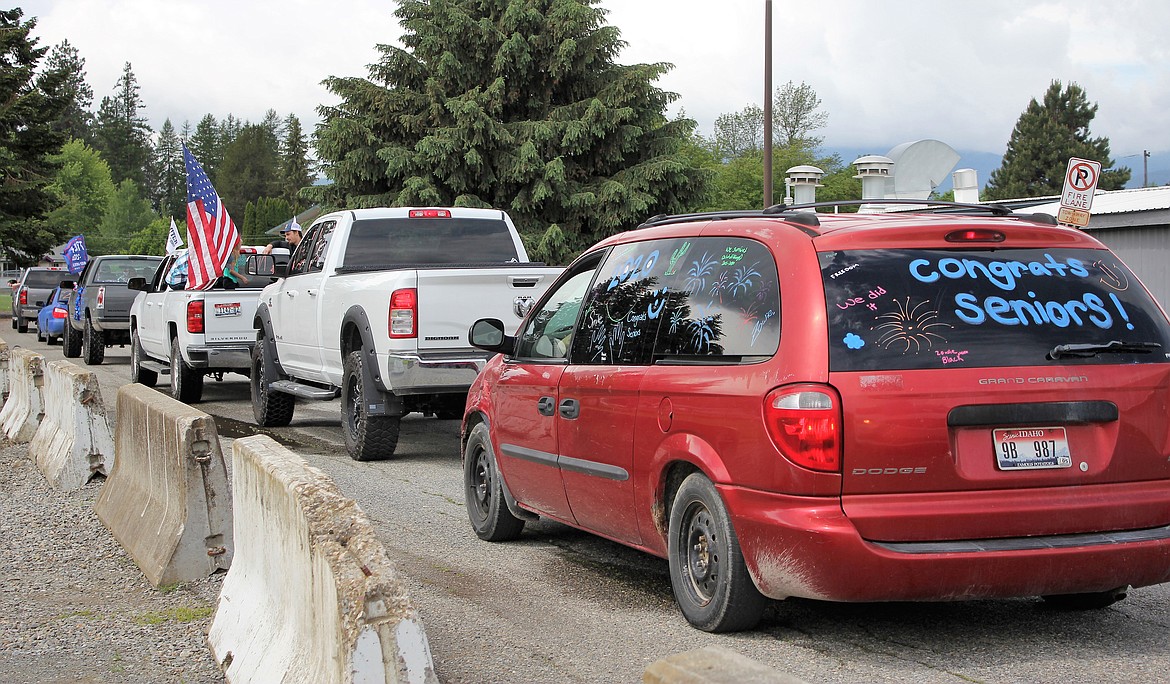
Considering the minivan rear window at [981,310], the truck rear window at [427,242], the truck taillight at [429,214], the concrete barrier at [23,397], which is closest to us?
the minivan rear window at [981,310]

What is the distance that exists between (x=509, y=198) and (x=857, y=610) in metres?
29.5

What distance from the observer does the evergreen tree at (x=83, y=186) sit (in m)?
109

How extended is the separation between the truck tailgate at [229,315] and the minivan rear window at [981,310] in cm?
1173

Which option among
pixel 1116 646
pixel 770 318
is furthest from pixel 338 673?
pixel 1116 646

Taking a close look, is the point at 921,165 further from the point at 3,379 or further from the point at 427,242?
the point at 3,379

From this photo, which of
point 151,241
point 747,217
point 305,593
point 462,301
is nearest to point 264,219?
point 151,241

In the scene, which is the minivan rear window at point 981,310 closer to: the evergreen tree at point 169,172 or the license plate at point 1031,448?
the license plate at point 1031,448

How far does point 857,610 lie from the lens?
18.7 ft

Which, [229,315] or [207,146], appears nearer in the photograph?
[229,315]

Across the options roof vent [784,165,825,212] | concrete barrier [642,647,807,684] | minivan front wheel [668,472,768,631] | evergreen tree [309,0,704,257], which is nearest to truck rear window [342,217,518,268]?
minivan front wheel [668,472,768,631]

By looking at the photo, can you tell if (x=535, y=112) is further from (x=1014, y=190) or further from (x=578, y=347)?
(x=1014, y=190)

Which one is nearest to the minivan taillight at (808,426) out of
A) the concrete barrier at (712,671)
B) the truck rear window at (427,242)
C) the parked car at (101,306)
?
the concrete barrier at (712,671)

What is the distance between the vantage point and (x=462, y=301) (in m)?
10.4

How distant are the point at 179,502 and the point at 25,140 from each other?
5213 cm
